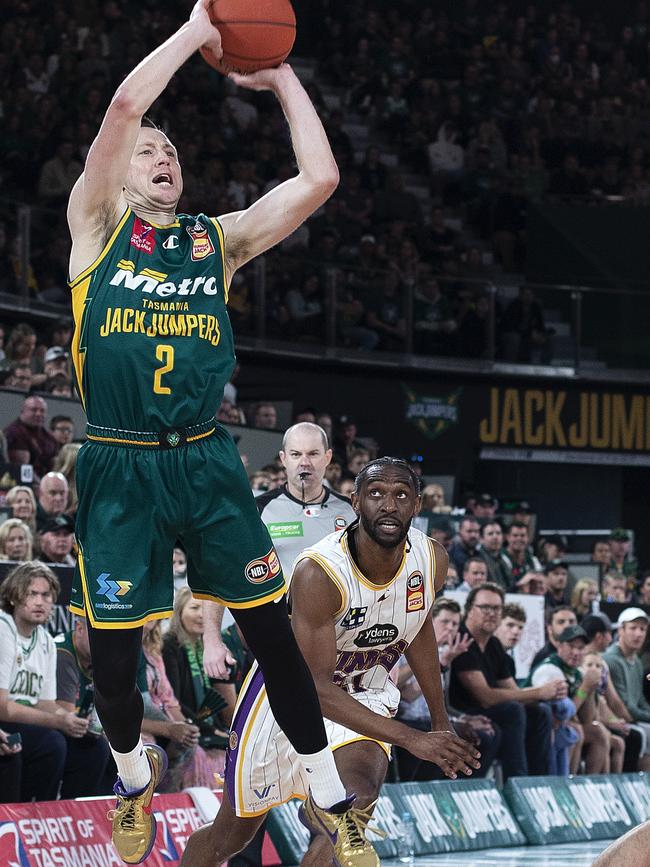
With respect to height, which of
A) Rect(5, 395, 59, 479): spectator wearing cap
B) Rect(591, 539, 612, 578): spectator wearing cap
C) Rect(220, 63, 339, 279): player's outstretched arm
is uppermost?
Rect(220, 63, 339, 279): player's outstretched arm

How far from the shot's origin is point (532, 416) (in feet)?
69.1

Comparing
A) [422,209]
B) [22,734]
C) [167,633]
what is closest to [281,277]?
[422,209]

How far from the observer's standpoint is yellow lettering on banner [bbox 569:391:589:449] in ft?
69.8

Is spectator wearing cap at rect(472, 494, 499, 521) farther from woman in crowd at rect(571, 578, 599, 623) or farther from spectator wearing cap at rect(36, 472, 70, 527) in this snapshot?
spectator wearing cap at rect(36, 472, 70, 527)

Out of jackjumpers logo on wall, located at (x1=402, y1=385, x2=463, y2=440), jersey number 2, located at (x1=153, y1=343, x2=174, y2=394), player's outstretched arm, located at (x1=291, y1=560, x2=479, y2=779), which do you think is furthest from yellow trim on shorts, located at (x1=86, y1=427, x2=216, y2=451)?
jackjumpers logo on wall, located at (x1=402, y1=385, x2=463, y2=440)

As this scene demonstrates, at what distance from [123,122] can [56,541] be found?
199 inches

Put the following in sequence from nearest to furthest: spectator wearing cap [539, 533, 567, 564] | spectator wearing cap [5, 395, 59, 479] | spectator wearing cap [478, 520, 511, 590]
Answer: spectator wearing cap [5, 395, 59, 479], spectator wearing cap [478, 520, 511, 590], spectator wearing cap [539, 533, 567, 564]

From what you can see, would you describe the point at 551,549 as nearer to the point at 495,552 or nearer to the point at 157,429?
the point at 495,552

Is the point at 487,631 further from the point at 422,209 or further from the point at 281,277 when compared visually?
the point at 422,209

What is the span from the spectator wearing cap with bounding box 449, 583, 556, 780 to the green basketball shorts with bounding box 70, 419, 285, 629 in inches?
233

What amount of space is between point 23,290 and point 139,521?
9.58m

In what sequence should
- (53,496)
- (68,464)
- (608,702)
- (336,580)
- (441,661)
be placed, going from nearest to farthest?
(336,580) < (53,496) < (441,661) < (68,464) < (608,702)

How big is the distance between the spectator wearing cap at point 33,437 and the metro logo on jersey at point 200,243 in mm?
6608

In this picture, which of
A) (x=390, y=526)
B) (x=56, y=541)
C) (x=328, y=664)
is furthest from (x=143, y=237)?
(x=56, y=541)
